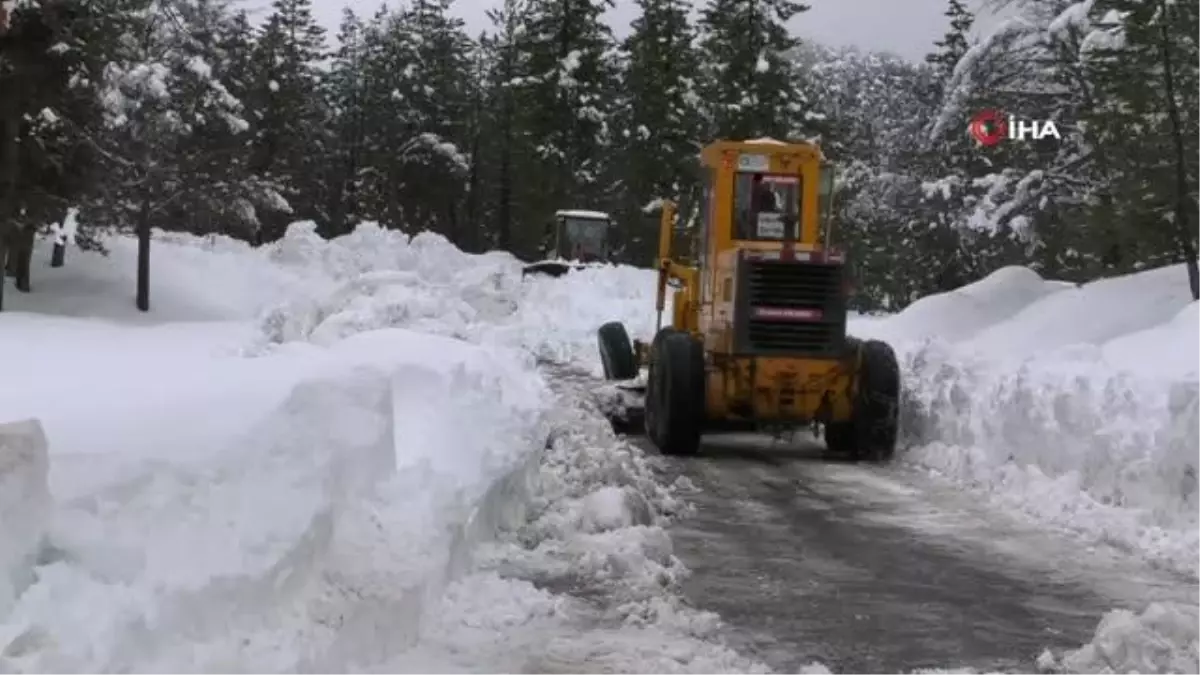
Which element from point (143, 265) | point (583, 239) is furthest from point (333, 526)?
point (583, 239)

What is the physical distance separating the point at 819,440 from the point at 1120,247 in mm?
11564

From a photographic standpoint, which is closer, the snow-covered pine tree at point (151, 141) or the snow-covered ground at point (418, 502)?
the snow-covered ground at point (418, 502)

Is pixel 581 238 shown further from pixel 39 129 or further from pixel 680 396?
pixel 680 396

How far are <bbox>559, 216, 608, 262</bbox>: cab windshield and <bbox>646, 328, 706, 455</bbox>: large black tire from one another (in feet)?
86.5

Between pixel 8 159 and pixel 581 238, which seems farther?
pixel 581 238

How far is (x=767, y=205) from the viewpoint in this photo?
14383 millimetres

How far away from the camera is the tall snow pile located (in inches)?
174

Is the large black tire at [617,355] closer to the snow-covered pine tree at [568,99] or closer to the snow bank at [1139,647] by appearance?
the snow bank at [1139,647]

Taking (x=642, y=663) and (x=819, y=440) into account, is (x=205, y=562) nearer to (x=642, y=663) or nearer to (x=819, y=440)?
(x=642, y=663)

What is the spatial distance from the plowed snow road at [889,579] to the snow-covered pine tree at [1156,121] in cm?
1150

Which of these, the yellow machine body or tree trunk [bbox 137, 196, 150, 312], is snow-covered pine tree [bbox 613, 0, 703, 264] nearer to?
tree trunk [bbox 137, 196, 150, 312]

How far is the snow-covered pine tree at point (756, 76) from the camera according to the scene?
46.2 meters

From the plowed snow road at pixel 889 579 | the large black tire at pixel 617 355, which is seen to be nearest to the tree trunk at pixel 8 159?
the large black tire at pixel 617 355

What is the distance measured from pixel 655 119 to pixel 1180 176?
1290 inches
